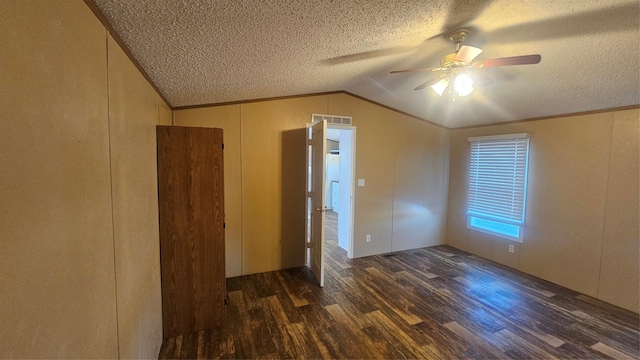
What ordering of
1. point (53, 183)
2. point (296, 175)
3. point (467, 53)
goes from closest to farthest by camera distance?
point (53, 183), point (467, 53), point (296, 175)

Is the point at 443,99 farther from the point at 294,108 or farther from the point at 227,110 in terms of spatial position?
the point at 227,110

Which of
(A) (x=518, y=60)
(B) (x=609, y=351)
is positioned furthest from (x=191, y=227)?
(B) (x=609, y=351)

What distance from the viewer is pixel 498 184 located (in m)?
3.96

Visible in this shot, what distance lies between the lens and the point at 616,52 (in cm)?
200

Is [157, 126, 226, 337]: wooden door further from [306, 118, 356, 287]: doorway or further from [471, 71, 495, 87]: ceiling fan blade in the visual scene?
[471, 71, 495, 87]: ceiling fan blade

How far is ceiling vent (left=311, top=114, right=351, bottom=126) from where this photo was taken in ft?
12.4

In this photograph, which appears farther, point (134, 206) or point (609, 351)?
point (609, 351)

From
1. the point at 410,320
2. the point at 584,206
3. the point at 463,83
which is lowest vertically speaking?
the point at 410,320

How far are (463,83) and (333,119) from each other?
2018 millimetres

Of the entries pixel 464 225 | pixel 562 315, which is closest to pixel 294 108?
pixel 464 225

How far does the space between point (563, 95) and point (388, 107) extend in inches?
83.1

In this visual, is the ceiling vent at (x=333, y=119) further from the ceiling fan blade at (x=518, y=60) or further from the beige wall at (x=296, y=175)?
the ceiling fan blade at (x=518, y=60)

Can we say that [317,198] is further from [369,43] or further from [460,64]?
[460,64]

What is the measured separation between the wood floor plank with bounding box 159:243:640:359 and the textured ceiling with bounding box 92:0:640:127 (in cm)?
227
